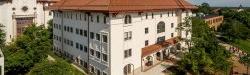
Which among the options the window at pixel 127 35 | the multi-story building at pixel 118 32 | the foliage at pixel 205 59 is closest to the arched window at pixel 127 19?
the multi-story building at pixel 118 32

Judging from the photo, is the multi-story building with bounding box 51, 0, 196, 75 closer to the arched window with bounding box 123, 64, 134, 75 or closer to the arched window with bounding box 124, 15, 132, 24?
the arched window with bounding box 123, 64, 134, 75

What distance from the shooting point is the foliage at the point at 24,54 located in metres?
46.4

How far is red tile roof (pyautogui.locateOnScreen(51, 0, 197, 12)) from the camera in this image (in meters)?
44.0

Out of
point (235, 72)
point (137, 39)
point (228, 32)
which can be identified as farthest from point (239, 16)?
point (137, 39)

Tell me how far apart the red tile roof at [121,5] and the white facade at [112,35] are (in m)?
0.91

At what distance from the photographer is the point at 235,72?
57531 mm

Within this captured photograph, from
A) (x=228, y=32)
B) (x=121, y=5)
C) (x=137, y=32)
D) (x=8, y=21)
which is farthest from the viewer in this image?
(x=228, y=32)

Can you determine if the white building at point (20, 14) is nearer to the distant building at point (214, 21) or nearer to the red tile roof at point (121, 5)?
the red tile roof at point (121, 5)

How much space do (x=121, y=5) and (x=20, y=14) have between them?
32.1 m

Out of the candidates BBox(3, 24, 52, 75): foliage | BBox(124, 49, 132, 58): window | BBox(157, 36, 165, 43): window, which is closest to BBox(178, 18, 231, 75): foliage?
BBox(157, 36, 165, 43): window

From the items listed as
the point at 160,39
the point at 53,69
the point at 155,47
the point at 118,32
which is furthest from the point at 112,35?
the point at 160,39

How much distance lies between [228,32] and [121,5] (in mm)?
51937

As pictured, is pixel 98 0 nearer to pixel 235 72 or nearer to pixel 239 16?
pixel 235 72

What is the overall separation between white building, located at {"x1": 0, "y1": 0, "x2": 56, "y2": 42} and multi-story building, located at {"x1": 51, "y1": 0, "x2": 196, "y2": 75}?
11.2 meters
